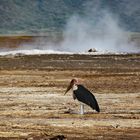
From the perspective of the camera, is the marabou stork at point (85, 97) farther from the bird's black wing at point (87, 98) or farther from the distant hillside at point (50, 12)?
the distant hillside at point (50, 12)

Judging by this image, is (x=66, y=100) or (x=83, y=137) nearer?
(x=83, y=137)

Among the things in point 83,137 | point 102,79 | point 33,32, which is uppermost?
point 33,32

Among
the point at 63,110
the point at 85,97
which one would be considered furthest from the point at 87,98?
the point at 63,110

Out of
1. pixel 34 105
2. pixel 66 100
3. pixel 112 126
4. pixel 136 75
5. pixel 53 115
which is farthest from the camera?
pixel 136 75

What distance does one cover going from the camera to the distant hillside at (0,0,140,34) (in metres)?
159

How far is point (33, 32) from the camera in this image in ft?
502

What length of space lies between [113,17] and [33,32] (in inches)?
642

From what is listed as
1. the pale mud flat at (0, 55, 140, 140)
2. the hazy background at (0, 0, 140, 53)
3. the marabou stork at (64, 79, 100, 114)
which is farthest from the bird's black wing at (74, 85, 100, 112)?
the hazy background at (0, 0, 140, 53)

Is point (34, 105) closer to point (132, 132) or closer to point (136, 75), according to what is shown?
point (132, 132)

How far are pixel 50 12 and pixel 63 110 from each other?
149m

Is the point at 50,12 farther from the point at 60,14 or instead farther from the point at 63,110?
the point at 63,110

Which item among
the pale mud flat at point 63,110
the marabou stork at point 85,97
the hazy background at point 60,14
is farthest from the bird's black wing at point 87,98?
the hazy background at point 60,14

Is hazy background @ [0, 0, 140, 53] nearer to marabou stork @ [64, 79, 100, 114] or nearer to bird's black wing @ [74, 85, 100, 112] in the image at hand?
marabou stork @ [64, 79, 100, 114]

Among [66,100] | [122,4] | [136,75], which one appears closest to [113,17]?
[122,4]
